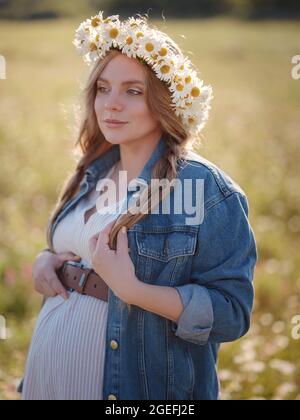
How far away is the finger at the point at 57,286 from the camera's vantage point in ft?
8.73

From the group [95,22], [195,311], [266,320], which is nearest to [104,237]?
[195,311]

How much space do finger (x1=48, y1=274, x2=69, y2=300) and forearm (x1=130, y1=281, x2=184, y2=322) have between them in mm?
528

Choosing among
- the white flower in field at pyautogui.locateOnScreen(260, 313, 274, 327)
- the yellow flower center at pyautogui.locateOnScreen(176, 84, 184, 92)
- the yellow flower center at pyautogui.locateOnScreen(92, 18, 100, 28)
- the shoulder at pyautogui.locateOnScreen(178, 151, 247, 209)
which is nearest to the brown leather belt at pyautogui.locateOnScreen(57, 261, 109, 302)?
the shoulder at pyautogui.locateOnScreen(178, 151, 247, 209)

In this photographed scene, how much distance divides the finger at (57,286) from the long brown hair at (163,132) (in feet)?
0.92

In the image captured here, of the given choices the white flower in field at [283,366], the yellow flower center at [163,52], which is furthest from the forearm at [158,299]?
the white flower in field at [283,366]

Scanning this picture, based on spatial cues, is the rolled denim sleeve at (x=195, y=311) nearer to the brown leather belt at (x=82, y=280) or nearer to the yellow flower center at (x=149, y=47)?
the brown leather belt at (x=82, y=280)

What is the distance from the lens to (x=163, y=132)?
2605 mm

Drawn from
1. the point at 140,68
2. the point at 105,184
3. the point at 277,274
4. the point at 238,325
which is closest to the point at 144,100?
the point at 140,68

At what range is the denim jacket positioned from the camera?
2271 mm

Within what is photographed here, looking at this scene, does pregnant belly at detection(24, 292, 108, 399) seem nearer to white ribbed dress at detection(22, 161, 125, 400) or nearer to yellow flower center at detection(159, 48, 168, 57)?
white ribbed dress at detection(22, 161, 125, 400)

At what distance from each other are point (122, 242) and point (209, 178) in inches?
17.1

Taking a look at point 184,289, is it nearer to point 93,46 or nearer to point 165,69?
point 165,69

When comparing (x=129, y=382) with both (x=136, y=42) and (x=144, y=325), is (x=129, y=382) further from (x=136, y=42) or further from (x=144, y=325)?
(x=136, y=42)

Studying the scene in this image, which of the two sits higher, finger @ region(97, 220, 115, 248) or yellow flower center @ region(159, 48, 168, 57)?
yellow flower center @ region(159, 48, 168, 57)
